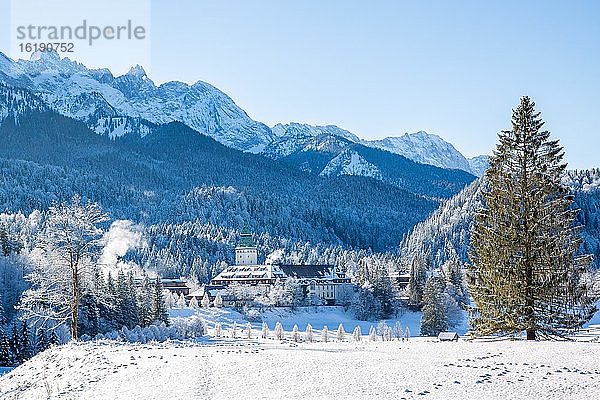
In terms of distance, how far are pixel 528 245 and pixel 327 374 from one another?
11817 millimetres

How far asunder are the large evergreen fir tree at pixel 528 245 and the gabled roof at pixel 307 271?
12443 centimetres

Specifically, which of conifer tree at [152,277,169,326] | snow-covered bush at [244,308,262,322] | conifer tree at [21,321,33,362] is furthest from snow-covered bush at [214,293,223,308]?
conifer tree at [21,321,33,362]

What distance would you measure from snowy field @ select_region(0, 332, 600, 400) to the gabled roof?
12836cm

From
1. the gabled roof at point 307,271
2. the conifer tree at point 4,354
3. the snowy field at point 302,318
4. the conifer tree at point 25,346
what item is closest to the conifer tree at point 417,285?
the snowy field at point 302,318

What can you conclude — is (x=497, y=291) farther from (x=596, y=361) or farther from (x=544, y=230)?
(x=596, y=361)

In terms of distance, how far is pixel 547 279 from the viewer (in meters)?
28.9

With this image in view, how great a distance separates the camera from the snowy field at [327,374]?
19516 mm

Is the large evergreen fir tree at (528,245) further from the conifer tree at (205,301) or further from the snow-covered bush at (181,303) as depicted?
the conifer tree at (205,301)

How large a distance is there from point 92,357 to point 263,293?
11735 centimetres

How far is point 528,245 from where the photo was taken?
29000 millimetres

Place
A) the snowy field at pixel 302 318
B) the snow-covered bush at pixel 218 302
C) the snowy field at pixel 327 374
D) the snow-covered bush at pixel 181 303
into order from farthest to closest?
the snow-covered bush at pixel 218 302, the snow-covered bush at pixel 181 303, the snowy field at pixel 302 318, the snowy field at pixel 327 374

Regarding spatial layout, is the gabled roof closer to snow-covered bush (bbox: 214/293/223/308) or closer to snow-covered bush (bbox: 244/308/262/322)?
snow-covered bush (bbox: 214/293/223/308)

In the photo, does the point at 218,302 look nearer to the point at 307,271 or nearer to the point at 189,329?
the point at 307,271

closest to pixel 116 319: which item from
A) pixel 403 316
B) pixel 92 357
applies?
pixel 92 357
